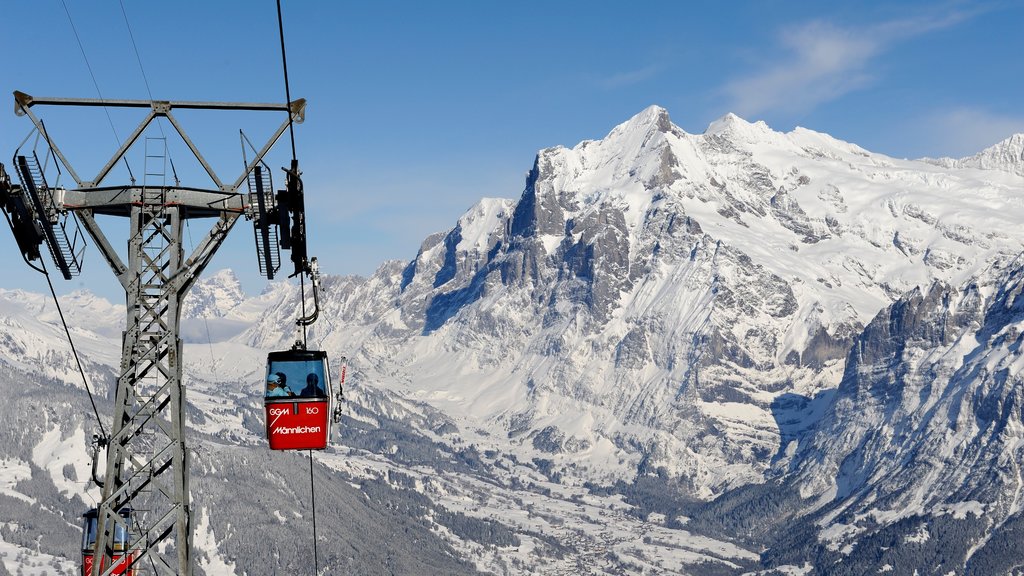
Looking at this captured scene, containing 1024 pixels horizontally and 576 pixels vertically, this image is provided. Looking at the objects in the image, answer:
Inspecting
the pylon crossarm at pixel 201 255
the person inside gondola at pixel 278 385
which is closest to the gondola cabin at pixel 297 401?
the person inside gondola at pixel 278 385

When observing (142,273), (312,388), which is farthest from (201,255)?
(312,388)

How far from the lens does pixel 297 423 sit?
1476 inches

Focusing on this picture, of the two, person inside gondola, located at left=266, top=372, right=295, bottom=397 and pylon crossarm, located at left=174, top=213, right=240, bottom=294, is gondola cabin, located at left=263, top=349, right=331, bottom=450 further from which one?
pylon crossarm, located at left=174, top=213, right=240, bottom=294

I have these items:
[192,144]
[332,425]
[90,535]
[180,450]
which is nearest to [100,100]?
[192,144]

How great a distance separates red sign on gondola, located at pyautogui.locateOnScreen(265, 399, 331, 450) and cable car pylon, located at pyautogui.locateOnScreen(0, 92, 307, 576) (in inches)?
228

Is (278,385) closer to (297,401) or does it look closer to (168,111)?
(297,401)

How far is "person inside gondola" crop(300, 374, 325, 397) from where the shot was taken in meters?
37.8

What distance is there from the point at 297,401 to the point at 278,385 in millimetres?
749

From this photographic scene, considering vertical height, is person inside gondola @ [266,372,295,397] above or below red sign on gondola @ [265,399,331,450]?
above

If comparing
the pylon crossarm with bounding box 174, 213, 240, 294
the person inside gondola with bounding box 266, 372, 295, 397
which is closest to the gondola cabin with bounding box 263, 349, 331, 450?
the person inside gondola with bounding box 266, 372, 295, 397

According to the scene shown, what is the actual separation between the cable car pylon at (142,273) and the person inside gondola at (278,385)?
6.19m

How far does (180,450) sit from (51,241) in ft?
19.1

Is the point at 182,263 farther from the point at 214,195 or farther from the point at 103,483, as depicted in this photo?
the point at 103,483

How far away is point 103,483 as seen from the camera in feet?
102
